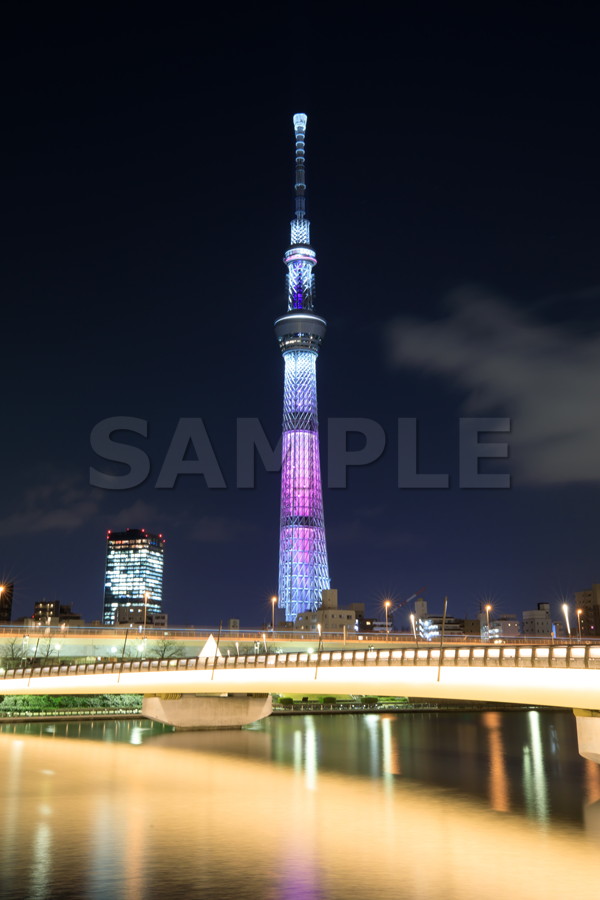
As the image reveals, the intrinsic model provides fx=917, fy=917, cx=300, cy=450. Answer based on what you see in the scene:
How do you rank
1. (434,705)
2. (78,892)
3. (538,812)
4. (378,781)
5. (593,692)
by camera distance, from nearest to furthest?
1. (78,892)
2. (593,692)
3. (538,812)
4. (378,781)
5. (434,705)

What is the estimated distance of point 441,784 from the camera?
48844mm

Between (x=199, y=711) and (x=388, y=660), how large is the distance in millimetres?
36900

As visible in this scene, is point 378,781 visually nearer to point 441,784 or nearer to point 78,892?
point 441,784

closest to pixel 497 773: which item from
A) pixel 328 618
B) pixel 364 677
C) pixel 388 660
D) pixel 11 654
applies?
pixel 364 677

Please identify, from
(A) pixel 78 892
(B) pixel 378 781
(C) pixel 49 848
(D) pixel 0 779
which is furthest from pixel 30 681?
(A) pixel 78 892

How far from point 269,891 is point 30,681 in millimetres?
51695

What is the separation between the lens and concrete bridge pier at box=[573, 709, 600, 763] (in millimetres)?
45469

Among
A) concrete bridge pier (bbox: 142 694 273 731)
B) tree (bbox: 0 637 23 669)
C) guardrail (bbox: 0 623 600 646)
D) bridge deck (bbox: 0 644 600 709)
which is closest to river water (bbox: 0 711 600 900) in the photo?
bridge deck (bbox: 0 644 600 709)

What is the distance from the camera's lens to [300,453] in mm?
172750

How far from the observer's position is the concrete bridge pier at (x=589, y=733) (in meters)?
45.5


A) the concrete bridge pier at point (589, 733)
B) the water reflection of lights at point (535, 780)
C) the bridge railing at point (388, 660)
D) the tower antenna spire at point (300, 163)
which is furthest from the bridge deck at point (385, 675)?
the tower antenna spire at point (300, 163)

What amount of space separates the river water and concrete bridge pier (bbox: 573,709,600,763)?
214 centimetres

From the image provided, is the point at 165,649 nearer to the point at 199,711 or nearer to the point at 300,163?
the point at 199,711

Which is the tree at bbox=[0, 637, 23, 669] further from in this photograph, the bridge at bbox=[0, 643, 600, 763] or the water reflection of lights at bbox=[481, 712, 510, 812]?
the water reflection of lights at bbox=[481, 712, 510, 812]
